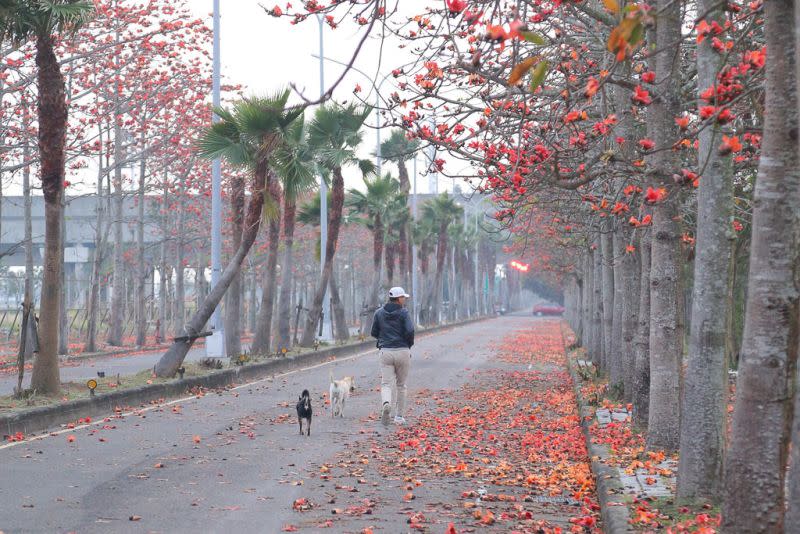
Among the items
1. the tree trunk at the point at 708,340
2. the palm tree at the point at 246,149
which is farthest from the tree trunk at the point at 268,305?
the tree trunk at the point at 708,340

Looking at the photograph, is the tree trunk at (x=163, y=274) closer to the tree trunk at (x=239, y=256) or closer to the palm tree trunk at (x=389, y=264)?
the palm tree trunk at (x=389, y=264)

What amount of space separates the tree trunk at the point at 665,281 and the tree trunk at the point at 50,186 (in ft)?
30.4

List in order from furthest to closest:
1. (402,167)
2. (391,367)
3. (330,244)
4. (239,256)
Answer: (402,167) → (330,244) → (239,256) → (391,367)

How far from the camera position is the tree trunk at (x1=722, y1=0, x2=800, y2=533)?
20.1 ft

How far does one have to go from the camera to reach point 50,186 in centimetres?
1642

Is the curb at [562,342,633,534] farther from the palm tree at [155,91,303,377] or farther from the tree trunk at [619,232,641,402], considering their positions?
the palm tree at [155,91,303,377]

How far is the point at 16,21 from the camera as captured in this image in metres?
15.9

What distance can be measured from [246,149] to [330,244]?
43.0ft

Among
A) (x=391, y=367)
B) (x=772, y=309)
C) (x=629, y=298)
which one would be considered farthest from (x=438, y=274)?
(x=772, y=309)

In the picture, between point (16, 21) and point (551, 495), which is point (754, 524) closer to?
point (551, 495)

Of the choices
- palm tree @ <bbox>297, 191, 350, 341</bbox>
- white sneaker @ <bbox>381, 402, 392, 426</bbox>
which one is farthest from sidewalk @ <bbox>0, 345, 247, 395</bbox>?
white sneaker @ <bbox>381, 402, 392, 426</bbox>

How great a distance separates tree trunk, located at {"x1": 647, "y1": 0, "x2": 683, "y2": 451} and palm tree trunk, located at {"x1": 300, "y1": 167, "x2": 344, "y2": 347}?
81.5ft

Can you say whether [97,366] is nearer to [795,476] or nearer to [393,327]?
[393,327]

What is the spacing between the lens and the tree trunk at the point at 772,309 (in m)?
6.13
